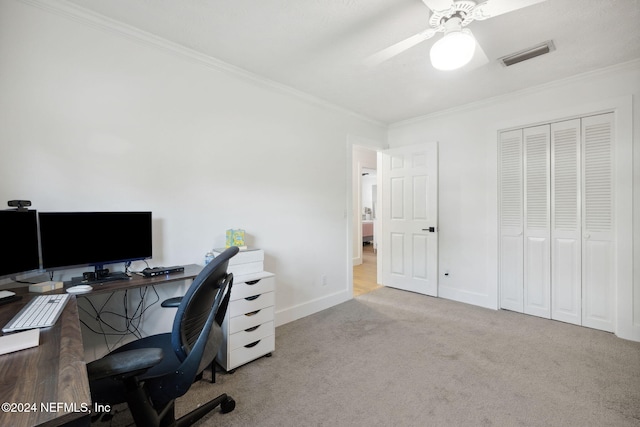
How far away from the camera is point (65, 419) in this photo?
63cm

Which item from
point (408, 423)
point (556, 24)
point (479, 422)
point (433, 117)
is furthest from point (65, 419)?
point (433, 117)

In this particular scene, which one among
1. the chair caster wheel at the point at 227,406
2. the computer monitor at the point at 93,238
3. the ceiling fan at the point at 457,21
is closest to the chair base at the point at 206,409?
the chair caster wheel at the point at 227,406

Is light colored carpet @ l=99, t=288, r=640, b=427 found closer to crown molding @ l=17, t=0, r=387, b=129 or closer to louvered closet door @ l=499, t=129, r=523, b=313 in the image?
louvered closet door @ l=499, t=129, r=523, b=313

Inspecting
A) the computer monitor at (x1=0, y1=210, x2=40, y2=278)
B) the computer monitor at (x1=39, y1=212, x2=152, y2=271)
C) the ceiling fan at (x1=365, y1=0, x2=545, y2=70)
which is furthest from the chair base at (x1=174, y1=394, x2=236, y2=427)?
the ceiling fan at (x1=365, y1=0, x2=545, y2=70)

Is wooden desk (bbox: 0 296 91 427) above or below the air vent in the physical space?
below

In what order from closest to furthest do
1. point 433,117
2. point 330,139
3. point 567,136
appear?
point 567,136
point 330,139
point 433,117

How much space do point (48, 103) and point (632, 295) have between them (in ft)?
16.1

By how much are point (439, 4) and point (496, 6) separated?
295 mm

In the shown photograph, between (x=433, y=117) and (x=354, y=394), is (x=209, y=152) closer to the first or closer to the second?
(x=354, y=394)

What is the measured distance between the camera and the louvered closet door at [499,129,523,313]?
3.28 m

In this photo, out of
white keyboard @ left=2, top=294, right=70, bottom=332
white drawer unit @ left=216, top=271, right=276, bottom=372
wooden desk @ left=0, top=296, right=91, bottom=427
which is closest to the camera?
wooden desk @ left=0, top=296, right=91, bottom=427

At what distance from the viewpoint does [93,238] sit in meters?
1.81

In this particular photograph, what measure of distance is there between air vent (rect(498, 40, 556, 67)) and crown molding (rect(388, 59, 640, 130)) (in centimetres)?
80

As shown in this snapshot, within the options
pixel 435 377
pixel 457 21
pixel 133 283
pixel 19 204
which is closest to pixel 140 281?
pixel 133 283
